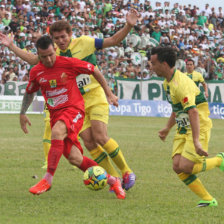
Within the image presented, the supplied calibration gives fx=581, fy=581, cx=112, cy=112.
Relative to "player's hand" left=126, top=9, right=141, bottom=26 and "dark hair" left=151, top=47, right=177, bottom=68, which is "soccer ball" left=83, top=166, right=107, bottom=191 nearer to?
"dark hair" left=151, top=47, right=177, bottom=68

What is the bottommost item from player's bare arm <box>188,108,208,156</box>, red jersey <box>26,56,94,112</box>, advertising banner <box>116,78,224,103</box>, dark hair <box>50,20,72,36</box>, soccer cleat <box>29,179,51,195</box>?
advertising banner <box>116,78,224,103</box>

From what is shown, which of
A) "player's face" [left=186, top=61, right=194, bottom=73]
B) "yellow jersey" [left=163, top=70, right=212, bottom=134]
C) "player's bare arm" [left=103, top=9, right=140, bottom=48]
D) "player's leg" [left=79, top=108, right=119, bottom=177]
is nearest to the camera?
"yellow jersey" [left=163, top=70, right=212, bottom=134]

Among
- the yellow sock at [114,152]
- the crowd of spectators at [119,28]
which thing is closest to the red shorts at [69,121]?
the yellow sock at [114,152]

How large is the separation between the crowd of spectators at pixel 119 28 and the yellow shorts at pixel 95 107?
1802 centimetres

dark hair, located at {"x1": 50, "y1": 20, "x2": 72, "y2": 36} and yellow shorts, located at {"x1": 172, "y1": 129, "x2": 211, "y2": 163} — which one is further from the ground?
dark hair, located at {"x1": 50, "y1": 20, "x2": 72, "y2": 36}

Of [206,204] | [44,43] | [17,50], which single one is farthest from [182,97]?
[17,50]

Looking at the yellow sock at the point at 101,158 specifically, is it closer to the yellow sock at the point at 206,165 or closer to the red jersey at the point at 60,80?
the red jersey at the point at 60,80

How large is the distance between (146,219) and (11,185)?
2.79 m

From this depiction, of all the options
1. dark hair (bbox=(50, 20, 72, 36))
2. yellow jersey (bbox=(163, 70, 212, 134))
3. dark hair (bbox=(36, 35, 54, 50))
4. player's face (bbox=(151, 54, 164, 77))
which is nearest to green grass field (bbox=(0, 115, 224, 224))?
yellow jersey (bbox=(163, 70, 212, 134))

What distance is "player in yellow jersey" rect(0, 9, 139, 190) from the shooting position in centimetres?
759

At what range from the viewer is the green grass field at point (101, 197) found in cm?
584

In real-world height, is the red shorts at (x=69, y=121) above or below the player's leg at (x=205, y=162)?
above

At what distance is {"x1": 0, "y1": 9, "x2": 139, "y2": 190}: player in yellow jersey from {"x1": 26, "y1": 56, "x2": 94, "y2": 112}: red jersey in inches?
27.2

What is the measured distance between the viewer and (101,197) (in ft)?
24.2
